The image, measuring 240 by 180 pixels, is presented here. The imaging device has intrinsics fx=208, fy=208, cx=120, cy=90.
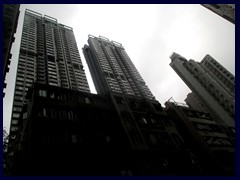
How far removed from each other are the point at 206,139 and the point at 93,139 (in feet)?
76.5

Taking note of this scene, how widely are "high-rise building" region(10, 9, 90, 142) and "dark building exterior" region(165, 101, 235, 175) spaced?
3475cm

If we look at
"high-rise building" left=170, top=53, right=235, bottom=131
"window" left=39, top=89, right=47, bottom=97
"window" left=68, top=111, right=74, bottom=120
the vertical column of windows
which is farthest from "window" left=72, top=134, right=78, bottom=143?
"high-rise building" left=170, top=53, right=235, bottom=131

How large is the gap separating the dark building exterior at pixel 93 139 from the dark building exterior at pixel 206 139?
4679mm

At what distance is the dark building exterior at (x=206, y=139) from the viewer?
3466cm

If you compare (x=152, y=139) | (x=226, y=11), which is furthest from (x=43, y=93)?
(x=226, y=11)

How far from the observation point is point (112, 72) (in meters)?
72.0

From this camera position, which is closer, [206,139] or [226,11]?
[226,11]

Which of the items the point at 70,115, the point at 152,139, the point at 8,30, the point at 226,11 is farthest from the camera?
the point at 152,139

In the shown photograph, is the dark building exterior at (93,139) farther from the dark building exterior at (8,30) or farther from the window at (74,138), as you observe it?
the dark building exterior at (8,30)

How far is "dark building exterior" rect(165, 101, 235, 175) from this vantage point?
34656 millimetres

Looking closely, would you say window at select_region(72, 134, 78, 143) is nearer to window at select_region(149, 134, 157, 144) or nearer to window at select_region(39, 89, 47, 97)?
window at select_region(39, 89, 47, 97)

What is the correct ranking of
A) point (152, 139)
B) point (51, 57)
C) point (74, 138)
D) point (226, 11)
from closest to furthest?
1. point (74, 138)
2. point (226, 11)
3. point (152, 139)
4. point (51, 57)

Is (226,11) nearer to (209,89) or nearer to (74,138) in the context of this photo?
(74,138)
